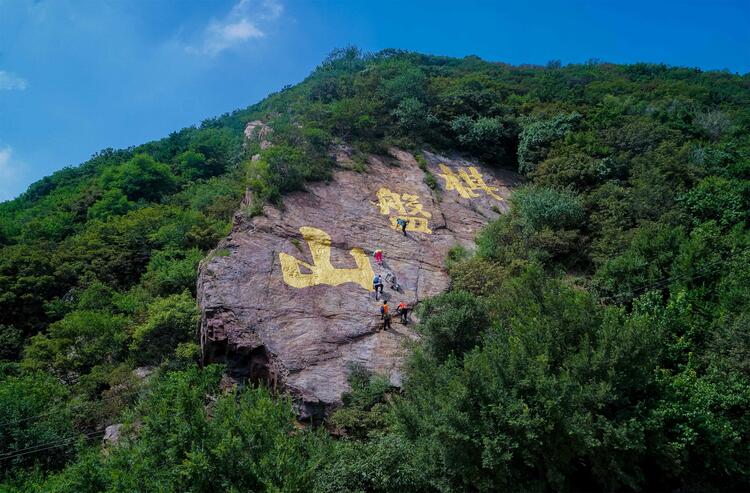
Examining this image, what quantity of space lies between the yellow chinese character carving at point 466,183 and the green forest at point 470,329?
2.04 meters

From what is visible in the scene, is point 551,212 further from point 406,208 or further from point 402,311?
point 402,311

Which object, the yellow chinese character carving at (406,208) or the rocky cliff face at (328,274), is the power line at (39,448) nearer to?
the rocky cliff face at (328,274)

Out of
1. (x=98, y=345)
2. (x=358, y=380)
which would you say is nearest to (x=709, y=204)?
(x=358, y=380)

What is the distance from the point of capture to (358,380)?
1557cm

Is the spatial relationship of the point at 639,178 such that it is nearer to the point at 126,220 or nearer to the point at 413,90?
the point at 413,90

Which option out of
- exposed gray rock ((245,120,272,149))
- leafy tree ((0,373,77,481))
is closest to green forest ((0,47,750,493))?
leafy tree ((0,373,77,481))

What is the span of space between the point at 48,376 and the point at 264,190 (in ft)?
34.5

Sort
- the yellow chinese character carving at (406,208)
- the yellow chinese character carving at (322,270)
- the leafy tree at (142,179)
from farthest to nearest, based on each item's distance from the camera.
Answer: the leafy tree at (142,179), the yellow chinese character carving at (406,208), the yellow chinese character carving at (322,270)

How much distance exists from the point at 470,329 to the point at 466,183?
14.3 meters

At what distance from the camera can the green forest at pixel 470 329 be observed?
1120cm

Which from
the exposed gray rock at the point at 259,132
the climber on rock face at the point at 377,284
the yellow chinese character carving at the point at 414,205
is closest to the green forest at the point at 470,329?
the exposed gray rock at the point at 259,132

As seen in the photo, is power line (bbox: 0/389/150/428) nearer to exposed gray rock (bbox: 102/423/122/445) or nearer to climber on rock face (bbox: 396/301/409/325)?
exposed gray rock (bbox: 102/423/122/445)

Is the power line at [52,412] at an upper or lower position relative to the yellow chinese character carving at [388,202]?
lower

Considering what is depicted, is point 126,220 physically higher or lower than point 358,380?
higher
